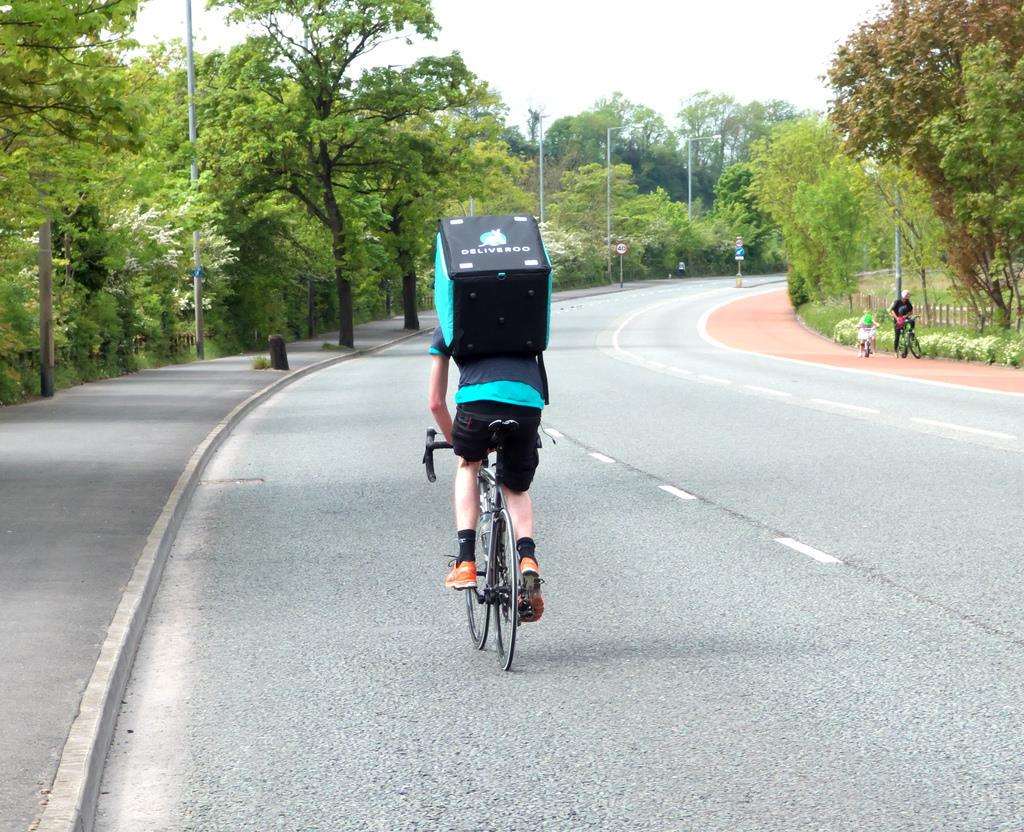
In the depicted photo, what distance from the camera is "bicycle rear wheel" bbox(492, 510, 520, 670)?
6215 millimetres

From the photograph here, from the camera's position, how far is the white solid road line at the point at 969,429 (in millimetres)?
15492

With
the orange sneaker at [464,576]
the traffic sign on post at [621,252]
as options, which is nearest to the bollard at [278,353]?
the orange sneaker at [464,576]

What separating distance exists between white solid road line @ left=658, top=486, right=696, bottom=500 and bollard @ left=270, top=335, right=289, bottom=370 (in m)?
22.6

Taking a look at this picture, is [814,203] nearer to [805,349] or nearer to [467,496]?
[805,349]

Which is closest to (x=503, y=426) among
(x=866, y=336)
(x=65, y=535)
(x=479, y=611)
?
(x=479, y=611)

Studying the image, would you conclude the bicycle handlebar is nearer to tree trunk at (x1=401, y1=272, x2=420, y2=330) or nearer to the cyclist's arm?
the cyclist's arm

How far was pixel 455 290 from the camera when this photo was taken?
6.28 m

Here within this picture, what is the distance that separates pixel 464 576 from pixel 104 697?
65.9 inches

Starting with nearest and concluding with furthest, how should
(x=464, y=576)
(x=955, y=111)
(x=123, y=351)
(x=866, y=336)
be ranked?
(x=464, y=576), (x=123, y=351), (x=955, y=111), (x=866, y=336)

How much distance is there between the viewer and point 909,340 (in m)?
36.4

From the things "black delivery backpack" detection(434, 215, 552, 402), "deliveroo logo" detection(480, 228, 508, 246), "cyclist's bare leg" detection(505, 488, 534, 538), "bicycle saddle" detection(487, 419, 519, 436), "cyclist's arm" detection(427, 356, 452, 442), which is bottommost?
"cyclist's bare leg" detection(505, 488, 534, 538)

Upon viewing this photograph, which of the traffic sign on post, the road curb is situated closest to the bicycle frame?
the road curb

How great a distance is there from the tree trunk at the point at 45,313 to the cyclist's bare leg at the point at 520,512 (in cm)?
1790

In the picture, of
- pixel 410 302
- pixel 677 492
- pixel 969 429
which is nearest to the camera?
pixel 677 492
